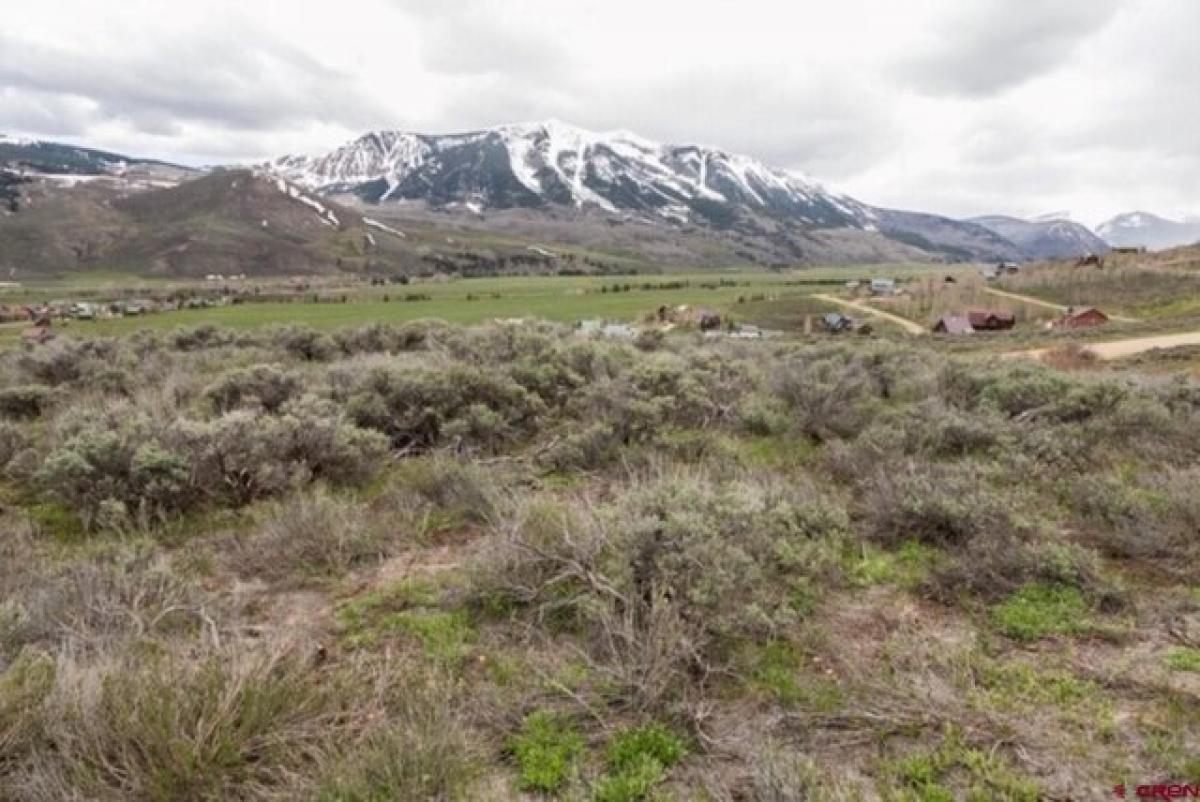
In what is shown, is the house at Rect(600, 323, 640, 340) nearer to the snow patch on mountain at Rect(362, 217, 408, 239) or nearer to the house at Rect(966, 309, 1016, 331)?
the house at Rect(966, 309, 1016, 331)

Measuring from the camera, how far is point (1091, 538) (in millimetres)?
6270

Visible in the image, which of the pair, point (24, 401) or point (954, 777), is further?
point (24, 401)

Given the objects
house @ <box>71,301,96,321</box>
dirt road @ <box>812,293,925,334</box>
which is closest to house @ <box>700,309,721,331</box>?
dirt road @ <box>812,293,925,334</box>

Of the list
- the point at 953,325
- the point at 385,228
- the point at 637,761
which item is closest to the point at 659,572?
the point at 637,761

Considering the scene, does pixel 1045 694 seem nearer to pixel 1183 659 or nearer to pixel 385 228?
pixel 1183 659

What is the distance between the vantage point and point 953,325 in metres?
49.5

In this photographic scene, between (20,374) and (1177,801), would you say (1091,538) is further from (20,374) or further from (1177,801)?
(20,374)

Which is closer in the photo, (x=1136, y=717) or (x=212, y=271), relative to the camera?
(x=1136, y=717)

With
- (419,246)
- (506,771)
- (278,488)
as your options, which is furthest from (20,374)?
(419,246)

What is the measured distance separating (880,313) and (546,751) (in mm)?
64728

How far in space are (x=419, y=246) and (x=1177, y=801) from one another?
6716 inches

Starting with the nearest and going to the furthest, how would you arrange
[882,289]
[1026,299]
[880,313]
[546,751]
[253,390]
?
[546,751] → [253,390] → [1026,299] → [880,313] → [882,289]

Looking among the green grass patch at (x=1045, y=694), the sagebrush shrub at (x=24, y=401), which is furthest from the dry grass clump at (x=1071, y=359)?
the sagebrush shrub at (x=24, y=401)

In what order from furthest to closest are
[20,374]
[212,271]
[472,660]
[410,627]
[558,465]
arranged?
[212,271], [20,374], [558,465], [410,627], [472,660]
